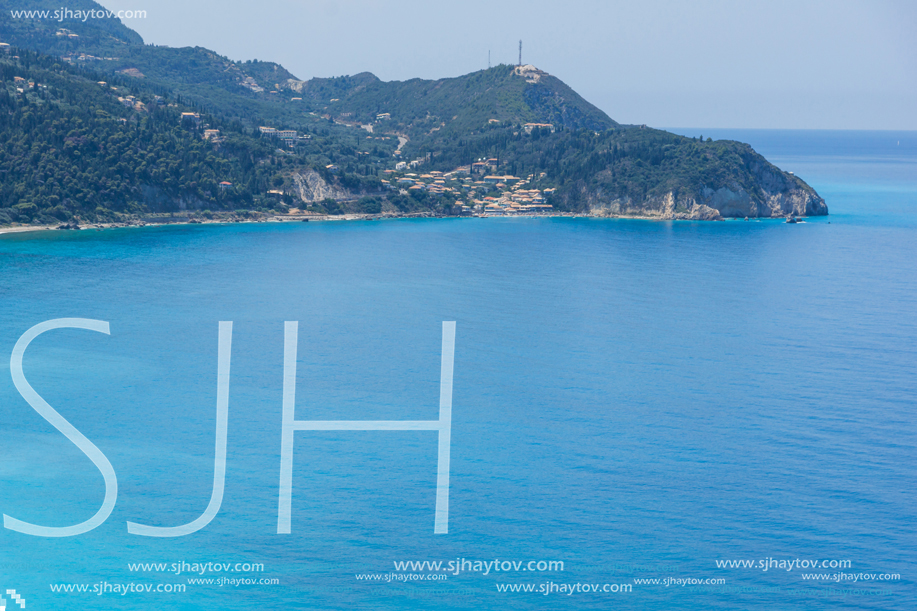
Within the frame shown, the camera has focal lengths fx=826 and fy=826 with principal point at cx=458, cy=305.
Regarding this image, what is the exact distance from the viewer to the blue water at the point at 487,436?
747 inches

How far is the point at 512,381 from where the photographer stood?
33.6m

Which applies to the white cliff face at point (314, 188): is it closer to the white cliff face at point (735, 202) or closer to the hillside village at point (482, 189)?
the hillside village at point (482, 189)

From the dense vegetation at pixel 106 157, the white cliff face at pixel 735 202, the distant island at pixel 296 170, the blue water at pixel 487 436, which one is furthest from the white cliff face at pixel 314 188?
the blue water at pixel 487 436

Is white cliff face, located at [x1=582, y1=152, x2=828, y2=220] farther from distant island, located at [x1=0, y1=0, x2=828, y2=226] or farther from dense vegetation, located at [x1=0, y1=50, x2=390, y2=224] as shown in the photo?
dense vegetation, located at [x1=0, y1=50, x2=390, y2=224]

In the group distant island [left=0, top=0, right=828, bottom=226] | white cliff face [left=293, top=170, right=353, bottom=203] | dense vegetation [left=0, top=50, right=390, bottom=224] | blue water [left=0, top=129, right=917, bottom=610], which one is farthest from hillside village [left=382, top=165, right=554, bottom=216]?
blue water [left=0, top=129, right=917, bottom=610]

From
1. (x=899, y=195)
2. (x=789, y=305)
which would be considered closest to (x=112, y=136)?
(x=789, y=305)

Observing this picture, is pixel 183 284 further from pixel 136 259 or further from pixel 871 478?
pixel 871 478

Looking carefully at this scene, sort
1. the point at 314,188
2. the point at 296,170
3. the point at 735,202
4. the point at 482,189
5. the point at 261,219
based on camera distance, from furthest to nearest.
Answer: the point at 482,189 → the point at 735,202 → the point at 296,170 → the point at 314,188 → the point at 261,219

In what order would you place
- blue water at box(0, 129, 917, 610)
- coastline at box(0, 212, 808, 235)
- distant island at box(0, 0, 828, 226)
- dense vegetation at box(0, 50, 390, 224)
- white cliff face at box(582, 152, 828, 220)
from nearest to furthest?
blue water at box(0, 129, 917, 610) → coastline at box(0, 212, 808, 235) → dense vegetation at box(0, 50, 390, 224) → distant island at box(0, 0, 828, 226) → white cliff face at box(582, 152, 828, 220)

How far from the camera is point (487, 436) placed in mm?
27281

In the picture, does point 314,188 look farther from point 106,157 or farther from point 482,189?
point 482,189

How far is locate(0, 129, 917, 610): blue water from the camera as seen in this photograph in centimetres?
1898

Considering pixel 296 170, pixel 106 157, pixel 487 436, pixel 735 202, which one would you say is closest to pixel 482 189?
pixel 296 170

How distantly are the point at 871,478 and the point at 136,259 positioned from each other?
56391 mm
